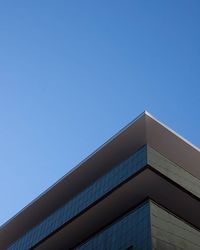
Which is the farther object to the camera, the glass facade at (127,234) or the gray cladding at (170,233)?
the glass facade at (127,234)

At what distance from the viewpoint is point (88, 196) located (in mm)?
28344

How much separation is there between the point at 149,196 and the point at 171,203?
1.57 m

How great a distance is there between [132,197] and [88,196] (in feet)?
9.97

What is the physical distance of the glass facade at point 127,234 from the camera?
2222cm

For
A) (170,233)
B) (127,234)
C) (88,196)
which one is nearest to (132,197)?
(88,196)

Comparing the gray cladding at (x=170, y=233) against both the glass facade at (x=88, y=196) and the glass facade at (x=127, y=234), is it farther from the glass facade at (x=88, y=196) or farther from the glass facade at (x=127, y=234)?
the glass facade at (x=88, y=196)

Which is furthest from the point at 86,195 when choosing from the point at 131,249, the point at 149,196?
the point at 131,249

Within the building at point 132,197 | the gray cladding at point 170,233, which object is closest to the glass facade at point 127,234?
the building at point 132,197

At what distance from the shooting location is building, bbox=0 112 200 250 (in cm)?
2331

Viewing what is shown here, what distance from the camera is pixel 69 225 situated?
2897 cm

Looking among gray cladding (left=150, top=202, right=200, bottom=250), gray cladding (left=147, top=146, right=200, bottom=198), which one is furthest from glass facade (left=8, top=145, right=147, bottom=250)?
gray cladding (left=150, top=202, right=200, bottom=250)

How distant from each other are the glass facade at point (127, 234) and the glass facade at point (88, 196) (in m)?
2.69

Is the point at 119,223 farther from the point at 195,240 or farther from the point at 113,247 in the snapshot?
the point at 195,240

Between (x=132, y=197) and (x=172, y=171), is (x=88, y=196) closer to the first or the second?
(x=132, y=197)
